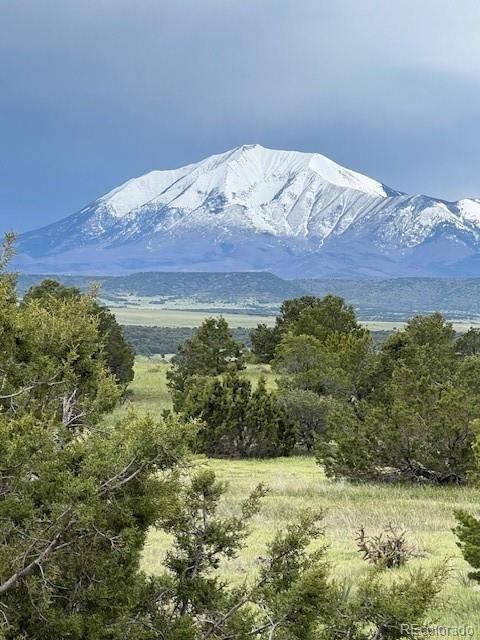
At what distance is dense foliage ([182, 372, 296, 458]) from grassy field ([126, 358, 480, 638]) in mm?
2490

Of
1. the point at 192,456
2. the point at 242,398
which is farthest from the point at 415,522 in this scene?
the point at 242,398

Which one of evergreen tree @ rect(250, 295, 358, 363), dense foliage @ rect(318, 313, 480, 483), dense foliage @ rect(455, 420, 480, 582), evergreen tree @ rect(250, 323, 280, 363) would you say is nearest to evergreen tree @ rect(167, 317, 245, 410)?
evergreen tree @ rect(250, 295, 358, 363)

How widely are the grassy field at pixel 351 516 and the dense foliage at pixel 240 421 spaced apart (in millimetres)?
2490

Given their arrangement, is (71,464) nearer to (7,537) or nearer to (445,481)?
(7,537)

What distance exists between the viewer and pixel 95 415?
6.06 metres

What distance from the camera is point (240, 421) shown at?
997 inches

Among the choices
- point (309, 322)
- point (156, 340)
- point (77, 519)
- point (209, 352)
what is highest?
point (309, 322)

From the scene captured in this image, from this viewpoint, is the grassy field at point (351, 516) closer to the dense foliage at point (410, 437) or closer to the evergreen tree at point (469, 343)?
the dense foliage at point (410, 437)

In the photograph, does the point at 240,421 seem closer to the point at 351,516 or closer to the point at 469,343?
the point at 351,516

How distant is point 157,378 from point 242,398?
21970mm

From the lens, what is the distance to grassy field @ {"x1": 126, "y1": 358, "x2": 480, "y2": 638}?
8625 mm

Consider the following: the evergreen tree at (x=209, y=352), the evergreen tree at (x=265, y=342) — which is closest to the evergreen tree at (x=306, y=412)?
the evergreen tree at (x=209, y=352)

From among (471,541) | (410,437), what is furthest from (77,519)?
(410,437)

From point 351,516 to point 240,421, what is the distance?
1238cm
